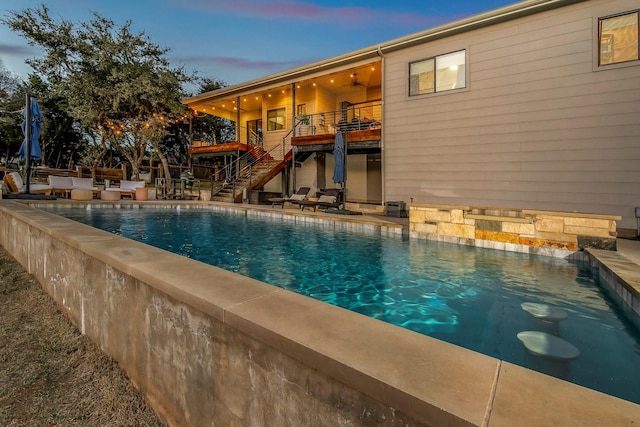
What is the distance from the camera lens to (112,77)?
55.2 ft

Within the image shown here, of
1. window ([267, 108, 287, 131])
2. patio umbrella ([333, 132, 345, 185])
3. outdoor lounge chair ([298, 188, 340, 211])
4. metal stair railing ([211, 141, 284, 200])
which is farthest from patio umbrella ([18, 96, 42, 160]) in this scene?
window ([267, 108, 287, 131])

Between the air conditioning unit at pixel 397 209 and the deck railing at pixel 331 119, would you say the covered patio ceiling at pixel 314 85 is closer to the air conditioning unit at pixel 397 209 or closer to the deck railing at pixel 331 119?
the deck railing at pixel 331 119

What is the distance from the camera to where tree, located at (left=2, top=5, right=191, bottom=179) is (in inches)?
671

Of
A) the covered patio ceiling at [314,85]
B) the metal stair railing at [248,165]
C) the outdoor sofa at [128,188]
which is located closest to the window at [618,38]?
the covered patio ceiling at [314,85]

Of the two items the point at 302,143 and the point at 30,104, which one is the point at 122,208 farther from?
the point at 302,143

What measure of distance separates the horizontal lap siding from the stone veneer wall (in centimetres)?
316

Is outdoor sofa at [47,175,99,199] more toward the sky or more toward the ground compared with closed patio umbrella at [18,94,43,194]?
more toward the ground

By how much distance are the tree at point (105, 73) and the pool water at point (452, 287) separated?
43.3 ft

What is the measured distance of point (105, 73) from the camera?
17.5 meters

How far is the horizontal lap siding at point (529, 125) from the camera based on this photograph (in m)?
7.09

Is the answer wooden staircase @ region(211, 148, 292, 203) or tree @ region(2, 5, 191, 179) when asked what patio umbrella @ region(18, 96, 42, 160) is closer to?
wooden staircase @ region(211, 148, 292, 203)

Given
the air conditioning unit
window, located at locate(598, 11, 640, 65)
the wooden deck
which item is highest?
window, located at locate(598, 11, 640, 65)

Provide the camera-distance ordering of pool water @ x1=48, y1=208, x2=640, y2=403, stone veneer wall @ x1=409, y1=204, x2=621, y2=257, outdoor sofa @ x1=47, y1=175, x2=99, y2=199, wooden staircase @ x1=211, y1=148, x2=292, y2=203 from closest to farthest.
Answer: pool water @ x1=48, y1=208, x2=640, y2=403, stone veneer wall @ x1=409, y1=204, x2=621, y2=257, outdoor sofa @ x1=47, y1=175, x2=99, y2=199, wooden staircase @ x1=211, y1=148, x2=292, y2=203

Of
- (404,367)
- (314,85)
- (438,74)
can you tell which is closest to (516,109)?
(438,74)
